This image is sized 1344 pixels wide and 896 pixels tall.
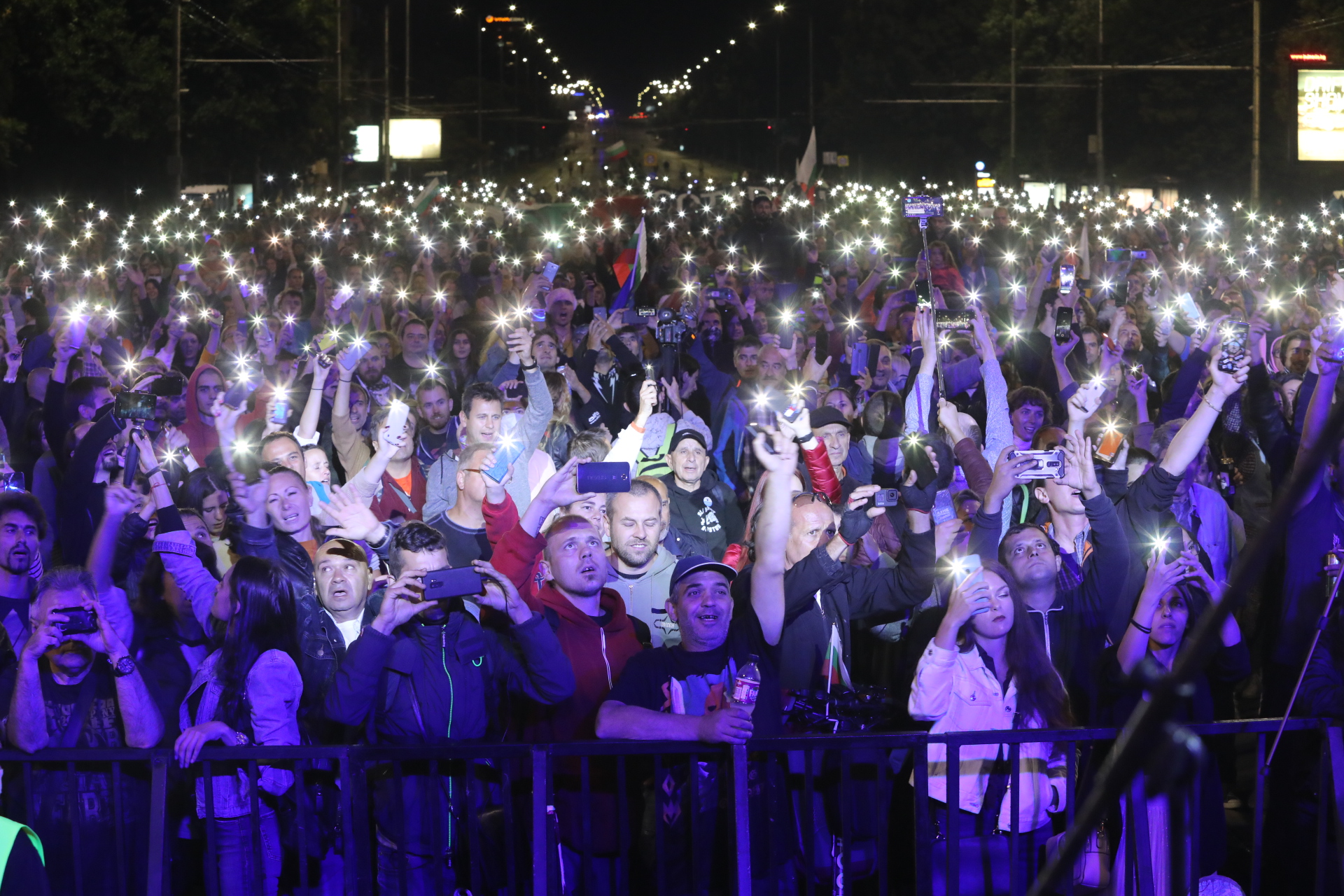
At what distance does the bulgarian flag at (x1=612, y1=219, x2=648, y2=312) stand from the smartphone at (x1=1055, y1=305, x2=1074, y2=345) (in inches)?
139

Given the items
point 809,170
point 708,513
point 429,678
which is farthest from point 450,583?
point 809,170

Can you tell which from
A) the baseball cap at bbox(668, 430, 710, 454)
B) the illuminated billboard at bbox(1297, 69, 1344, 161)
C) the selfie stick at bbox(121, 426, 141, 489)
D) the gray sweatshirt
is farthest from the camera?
the illuminated billboard at bbox(1297, 69, 1344, 161)

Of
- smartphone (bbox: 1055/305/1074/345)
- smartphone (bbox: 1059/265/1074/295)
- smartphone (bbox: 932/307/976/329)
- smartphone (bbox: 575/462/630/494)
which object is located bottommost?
smartphone (bbox: 575/462/630/494)

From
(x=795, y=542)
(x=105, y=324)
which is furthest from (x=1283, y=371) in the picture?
(x=105, y=324)

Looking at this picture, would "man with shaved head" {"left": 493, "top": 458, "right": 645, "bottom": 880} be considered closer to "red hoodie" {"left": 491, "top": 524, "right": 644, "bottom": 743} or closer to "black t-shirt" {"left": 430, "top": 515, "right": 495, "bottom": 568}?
"red hoodie" {"left": 491, "top": 524, "right": 644, "bottom": 743}

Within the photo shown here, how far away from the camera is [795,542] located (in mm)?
6086

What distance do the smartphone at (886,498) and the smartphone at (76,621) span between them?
119 inches

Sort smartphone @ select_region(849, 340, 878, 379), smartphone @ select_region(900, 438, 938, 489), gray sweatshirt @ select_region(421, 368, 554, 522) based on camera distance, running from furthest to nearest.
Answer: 1. smartphone @ select_region(849, 340, 878, 379)
2. gray sweatshirt @ select_region(421, 368, 554, 522)
3. smartphone @ select_region(900, 438, 938, 489)

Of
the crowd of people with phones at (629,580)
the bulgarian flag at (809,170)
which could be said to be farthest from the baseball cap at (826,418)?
the bulgarian flag at (809,170)

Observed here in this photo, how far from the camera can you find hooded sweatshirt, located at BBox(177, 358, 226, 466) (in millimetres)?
8742

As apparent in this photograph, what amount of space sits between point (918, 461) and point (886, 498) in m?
1.03

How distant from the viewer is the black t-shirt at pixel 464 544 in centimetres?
649

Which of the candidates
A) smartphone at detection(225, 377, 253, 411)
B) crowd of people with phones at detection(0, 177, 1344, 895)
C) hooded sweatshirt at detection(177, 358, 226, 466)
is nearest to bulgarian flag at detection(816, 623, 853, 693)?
crowd of people with phones at detection(0, 177, 1344, 895)

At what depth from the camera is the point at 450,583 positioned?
15.6ft
